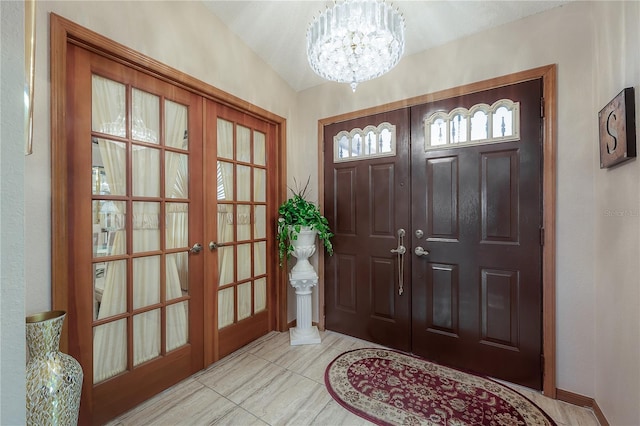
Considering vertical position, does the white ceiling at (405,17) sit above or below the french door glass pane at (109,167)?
above

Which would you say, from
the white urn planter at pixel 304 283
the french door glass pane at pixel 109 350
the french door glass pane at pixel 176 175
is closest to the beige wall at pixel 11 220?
the french door glass pane at pixel 109 350

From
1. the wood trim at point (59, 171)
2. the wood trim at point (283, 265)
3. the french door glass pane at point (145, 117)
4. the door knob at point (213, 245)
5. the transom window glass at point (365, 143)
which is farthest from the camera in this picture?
the wood trim at point (283, 265)

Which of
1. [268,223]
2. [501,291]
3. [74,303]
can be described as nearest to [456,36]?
[501,291]

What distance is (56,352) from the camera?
3.88 ft

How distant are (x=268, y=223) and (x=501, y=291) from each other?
2010 mm

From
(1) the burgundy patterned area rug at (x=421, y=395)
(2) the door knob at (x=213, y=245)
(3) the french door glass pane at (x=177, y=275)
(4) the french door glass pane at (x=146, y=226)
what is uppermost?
(4) the french door glass pane at (x=146, y=226)

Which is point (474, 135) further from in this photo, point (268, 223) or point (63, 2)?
point (63, 2)

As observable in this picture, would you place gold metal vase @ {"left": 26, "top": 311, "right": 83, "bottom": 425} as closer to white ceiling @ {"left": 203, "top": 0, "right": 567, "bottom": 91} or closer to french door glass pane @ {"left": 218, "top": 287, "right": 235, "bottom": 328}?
french door glass pane @ {"left": 218, "top": 287, "right": 235, "bottom": 328}

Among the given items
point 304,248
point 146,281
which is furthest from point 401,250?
point 146,281

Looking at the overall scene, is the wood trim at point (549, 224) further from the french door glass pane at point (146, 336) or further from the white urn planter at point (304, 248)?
the french door glass pane at point (146, 336)

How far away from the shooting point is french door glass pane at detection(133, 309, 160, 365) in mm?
1743

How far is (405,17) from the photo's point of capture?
1.95m

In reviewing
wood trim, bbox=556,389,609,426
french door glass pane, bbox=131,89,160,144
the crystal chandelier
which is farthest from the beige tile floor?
the crystal chandelier

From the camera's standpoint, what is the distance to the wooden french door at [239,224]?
2172 millimetres
